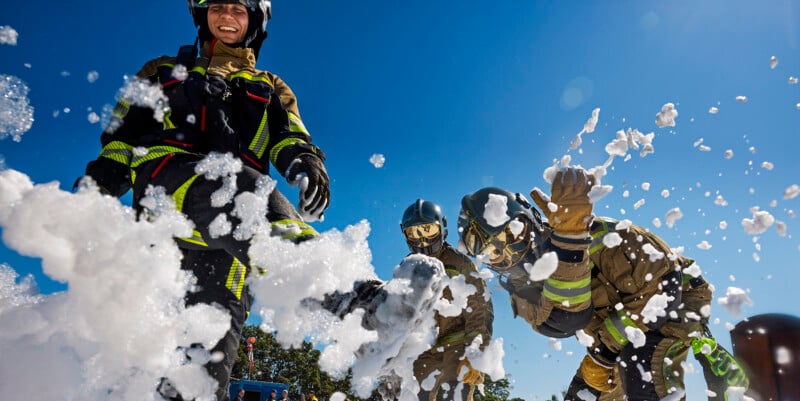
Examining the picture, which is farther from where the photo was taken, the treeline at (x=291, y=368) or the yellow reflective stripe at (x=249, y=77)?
the treeline at (x=291, y=368)

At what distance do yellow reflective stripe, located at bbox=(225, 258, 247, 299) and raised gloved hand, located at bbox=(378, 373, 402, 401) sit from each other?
3.32 meters

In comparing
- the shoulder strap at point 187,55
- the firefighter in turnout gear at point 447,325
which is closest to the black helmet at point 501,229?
the firefighter in turnout gear at point 447,325

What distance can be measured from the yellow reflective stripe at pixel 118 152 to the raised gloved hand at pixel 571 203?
7.33ft

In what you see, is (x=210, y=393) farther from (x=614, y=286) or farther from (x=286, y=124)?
(x=614, y=286)

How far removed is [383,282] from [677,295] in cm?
239

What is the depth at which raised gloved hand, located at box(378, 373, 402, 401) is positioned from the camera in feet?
17.9

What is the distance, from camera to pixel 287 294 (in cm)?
169

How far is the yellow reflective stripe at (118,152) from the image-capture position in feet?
8.04

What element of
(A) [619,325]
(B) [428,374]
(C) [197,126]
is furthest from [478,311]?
(C) [197,126]

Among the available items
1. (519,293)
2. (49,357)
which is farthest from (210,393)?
(519,293)

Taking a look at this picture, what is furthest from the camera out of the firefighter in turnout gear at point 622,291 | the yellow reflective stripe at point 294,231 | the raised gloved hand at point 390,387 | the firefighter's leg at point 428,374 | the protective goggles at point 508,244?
the raised gloved hand at point 390,387

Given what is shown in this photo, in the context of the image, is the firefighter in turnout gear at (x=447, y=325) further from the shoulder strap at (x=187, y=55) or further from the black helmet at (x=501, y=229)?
the shoulder strap at (x=187, y=55)

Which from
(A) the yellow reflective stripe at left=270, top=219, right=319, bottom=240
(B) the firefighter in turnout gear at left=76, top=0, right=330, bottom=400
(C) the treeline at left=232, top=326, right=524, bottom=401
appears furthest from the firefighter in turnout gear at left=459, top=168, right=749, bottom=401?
(C) the treeline at left=232, top=326, right=524, bottom=401

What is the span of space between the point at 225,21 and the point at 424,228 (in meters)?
3.14
